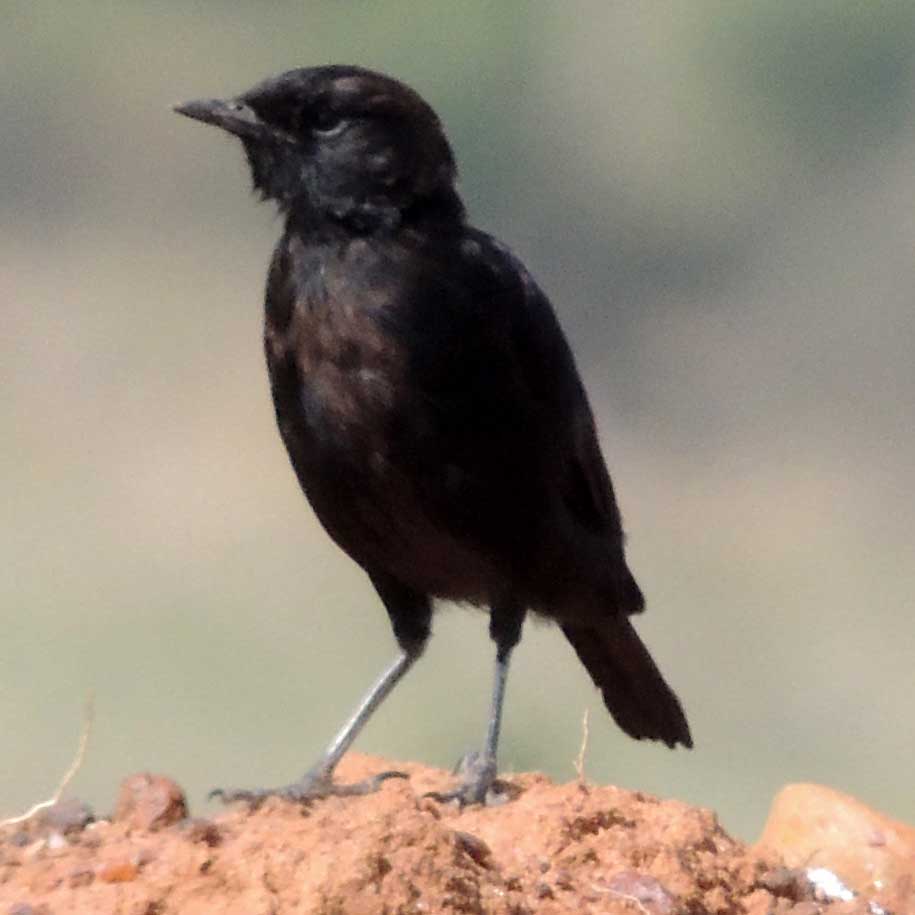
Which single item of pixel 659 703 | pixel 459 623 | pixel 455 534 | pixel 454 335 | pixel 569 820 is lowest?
pixel 459 623

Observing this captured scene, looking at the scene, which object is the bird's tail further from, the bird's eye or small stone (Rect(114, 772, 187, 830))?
small stone (Rect(114, 772, 187, 830))

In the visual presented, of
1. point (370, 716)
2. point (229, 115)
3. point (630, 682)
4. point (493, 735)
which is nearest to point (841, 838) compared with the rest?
point (493, 735)

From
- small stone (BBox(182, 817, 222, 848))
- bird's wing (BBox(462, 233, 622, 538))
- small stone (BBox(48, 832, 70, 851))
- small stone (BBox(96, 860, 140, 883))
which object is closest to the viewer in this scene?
small stone (BBox(96, 860, 140, 883))

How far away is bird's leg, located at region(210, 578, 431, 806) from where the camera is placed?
4.35m

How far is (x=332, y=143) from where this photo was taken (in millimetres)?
4574

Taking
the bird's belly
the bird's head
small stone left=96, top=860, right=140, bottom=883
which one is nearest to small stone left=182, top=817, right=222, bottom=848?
small stone left=96, top=860, right=140, bottom=883

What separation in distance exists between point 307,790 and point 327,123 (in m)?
1.55

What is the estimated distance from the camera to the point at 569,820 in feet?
12.8

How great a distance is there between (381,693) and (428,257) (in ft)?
3.70

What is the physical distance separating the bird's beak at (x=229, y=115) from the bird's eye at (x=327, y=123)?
0.12m

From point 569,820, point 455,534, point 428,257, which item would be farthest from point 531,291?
point 569,820

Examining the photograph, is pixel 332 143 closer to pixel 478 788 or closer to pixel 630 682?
pixel 478 788

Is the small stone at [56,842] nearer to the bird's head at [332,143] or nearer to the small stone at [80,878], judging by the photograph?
the small stone at [80,878]

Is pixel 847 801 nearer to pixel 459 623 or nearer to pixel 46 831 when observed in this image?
pixel 46 831
